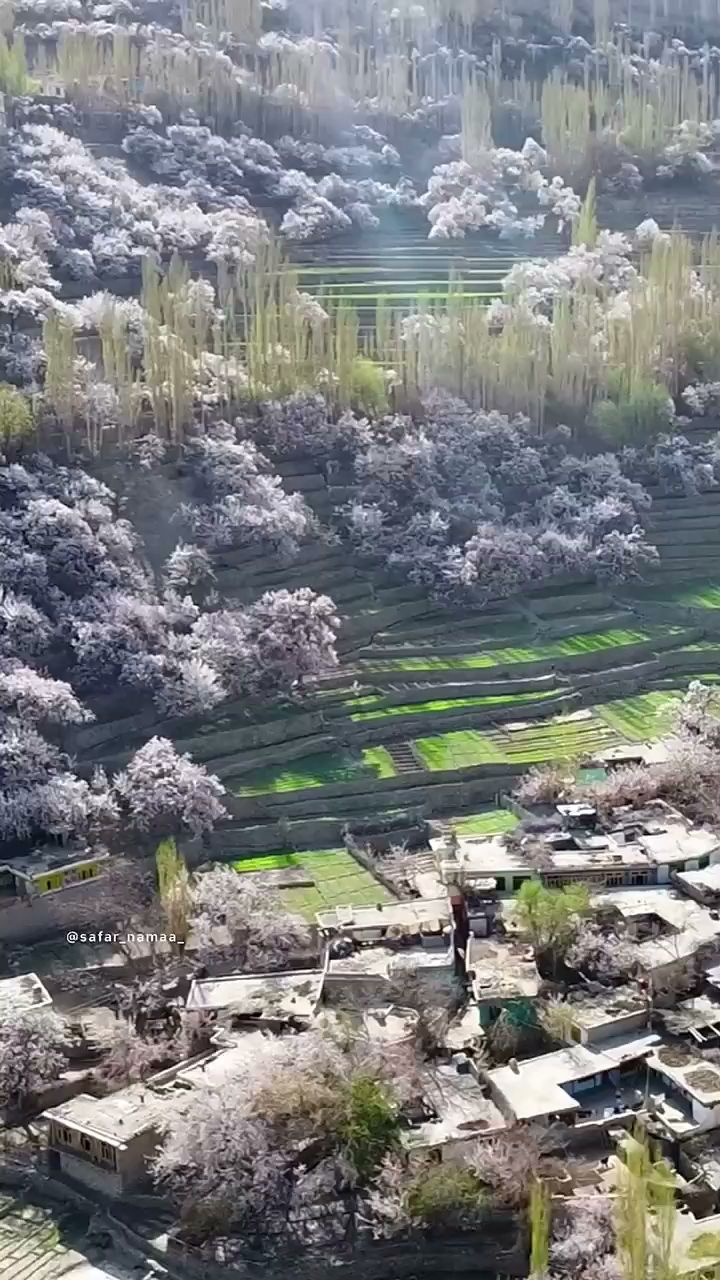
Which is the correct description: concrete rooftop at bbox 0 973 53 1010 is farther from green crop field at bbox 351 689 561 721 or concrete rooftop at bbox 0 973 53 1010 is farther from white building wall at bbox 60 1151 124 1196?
green crop field at bbox 351 689 561 721

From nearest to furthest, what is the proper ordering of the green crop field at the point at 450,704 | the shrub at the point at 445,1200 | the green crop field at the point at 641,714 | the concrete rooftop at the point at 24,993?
1. the shrub at the point at 445,1200
2. the concrete rooftop at the point at 24,993
3. the green crop field at the point at 450,704
4. the green crop field at the point at 641,714

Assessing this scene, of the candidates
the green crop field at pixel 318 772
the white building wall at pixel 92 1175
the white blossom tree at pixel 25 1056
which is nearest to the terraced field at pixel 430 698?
the green crop field at pixel 318 772

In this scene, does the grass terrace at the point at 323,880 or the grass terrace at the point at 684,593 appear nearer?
the grass terrace at the point at 323,880

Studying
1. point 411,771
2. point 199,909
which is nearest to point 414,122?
point 411,771

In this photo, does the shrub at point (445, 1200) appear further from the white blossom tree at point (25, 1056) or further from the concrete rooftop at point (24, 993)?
the concrete rooftop at point (24, 993)

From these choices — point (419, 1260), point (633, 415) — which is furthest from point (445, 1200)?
point (633, 415)

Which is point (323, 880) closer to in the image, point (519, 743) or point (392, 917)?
point (392, 917)
